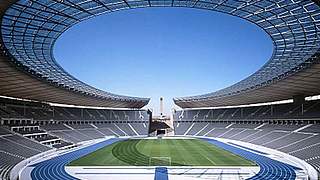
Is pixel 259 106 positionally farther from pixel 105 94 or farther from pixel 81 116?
pixel 81 116

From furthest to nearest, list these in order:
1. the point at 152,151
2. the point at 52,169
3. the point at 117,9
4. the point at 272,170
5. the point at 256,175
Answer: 1. the point at 152,151
2. the point at 52,169
3. the point at 272,170
4. the point at 256,175
5. the point at 117,9

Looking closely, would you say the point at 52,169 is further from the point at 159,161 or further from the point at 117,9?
the point at 117,9

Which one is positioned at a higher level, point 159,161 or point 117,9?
point 117,9

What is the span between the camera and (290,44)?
29656mm

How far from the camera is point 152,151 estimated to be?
44.9 metres

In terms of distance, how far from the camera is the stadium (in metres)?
24.1

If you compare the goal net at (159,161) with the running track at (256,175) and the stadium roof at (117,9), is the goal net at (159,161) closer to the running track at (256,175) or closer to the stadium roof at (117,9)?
the running track at (256,175)

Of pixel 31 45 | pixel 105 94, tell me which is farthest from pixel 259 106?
pixel 31 45

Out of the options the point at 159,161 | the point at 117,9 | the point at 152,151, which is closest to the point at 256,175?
the point at 159,161

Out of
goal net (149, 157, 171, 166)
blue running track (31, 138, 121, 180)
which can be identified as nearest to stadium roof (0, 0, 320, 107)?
blue running track (31, 138, 121, 180)

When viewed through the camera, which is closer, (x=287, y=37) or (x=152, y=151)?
(x=287, y=37)

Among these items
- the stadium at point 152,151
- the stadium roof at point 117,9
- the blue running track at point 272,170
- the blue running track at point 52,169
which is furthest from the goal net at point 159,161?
the stadium roof at point 117,9

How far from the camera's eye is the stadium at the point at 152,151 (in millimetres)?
24141

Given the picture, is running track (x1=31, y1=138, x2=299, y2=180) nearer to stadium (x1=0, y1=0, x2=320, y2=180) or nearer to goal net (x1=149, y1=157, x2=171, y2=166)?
stadium (x1=0, y1=0, x2=320, y2=180)
